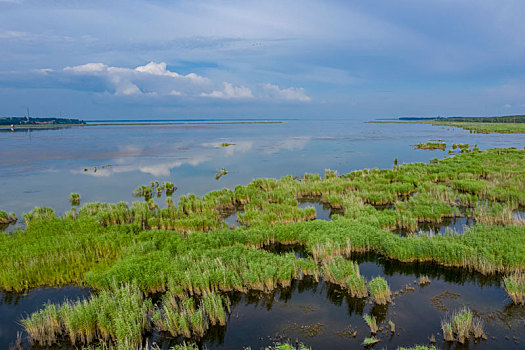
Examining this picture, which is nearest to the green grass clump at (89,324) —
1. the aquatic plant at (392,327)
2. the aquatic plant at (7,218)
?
the aquatic plant at (392,327)

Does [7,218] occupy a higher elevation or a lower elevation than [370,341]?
higher

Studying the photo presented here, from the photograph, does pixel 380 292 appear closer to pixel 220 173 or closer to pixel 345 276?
pixel 345 276

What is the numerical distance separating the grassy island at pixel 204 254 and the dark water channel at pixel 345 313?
53 centimetres

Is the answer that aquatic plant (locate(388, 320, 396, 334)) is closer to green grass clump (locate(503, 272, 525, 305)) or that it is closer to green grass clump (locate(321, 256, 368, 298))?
green grass clump (locate(321, 256, 368, 298))

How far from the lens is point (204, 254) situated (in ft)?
55.2

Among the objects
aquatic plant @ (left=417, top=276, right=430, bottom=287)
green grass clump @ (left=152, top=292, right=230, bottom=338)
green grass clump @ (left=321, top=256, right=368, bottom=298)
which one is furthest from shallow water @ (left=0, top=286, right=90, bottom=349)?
aquatic plant @ (left=417, top=276, right=430, bottom=287)

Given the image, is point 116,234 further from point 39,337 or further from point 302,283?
point 302,283

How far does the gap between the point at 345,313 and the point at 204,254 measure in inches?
289

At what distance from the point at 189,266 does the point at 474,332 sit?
11704mm

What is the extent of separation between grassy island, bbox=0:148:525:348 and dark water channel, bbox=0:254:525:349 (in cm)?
53

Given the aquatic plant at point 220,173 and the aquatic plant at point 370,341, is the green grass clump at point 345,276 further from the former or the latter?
the aquatic plant at point 220,173

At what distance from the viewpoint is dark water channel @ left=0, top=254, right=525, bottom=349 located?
11.9m

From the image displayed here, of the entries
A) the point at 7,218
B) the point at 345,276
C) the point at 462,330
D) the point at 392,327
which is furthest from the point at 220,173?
the point at 462,330

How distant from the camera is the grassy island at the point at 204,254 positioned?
12258mm
